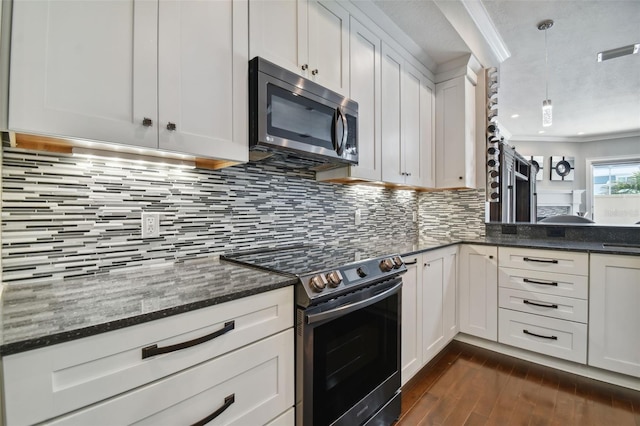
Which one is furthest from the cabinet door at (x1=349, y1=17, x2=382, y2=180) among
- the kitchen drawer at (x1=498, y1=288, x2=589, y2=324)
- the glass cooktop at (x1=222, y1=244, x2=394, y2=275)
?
the kitchen drawer at (x1=498, y1=288, x2=589, y2=324)

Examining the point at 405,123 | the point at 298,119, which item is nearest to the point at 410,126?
the point at 405,123

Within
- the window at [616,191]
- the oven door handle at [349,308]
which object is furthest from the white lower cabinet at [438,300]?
the window at [616,191]

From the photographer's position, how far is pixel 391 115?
7.77 ft

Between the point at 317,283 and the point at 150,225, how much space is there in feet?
2.70

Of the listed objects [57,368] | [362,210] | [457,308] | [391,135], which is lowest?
[457,308]

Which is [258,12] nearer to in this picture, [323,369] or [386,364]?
[323,369]

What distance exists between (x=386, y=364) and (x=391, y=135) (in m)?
1.64

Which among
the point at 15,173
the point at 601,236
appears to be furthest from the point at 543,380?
the point at 15,173

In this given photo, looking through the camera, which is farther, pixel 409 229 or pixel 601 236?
pixel 409 229

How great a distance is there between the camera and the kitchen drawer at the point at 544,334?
7.18 feet

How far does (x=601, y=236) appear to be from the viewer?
2512 millimetres

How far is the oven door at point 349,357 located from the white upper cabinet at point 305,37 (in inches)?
48.8

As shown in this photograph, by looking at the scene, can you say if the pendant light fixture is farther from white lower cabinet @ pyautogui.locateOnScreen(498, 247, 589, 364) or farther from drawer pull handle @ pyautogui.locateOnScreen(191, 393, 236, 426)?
drawer pull handle @ pyautogui.locateOnScreen(191, 393, 236, 426)

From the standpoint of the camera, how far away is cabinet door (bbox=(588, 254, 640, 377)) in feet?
6.53
